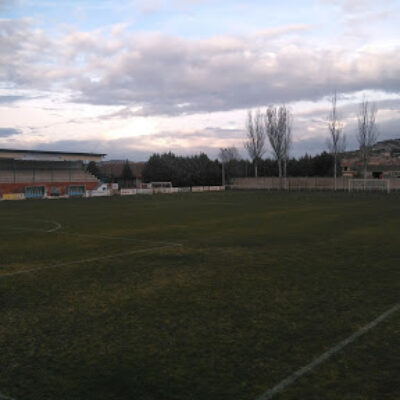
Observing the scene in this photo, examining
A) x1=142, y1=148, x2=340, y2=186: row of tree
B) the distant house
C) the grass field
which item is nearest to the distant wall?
x1=142, y1=148, x2=340, y2=186: row of tree

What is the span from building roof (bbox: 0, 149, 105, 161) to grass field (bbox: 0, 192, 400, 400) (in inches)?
1823

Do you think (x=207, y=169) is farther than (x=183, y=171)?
No

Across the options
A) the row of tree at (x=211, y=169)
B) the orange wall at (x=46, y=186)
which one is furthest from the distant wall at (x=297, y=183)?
the orange wall at (x=46, y=186)

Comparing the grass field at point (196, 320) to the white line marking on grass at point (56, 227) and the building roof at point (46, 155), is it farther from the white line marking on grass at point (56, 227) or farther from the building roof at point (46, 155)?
the building roof at point (46, 155)

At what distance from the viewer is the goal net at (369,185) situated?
186 feet

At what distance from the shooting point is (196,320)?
A: 662 cm

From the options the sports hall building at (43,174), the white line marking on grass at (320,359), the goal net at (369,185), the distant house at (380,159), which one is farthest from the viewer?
the distant house at (380,159)

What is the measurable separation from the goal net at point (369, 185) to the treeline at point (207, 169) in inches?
771

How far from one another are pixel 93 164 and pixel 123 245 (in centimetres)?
9533

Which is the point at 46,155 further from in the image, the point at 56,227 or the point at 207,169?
the point at 56,227

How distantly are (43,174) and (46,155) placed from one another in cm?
355

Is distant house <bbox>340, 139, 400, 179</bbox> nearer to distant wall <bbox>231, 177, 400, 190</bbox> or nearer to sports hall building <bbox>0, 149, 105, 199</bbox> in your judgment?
distant wall <bbox>231, 177, 400, 190</bbox>

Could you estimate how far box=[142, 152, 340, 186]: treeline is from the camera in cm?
8219

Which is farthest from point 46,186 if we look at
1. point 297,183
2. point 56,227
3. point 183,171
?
point 56,227
